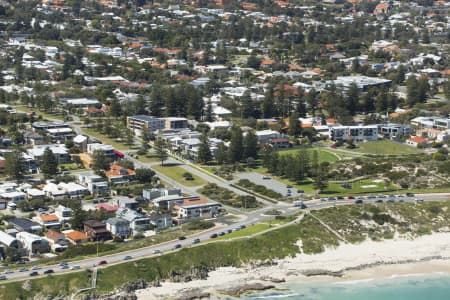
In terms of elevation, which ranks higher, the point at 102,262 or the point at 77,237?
the point at 102,262

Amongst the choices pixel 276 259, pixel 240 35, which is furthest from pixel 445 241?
pixel 240 35

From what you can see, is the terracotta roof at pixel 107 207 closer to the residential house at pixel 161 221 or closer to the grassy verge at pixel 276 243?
the residential house at pixel 161 221

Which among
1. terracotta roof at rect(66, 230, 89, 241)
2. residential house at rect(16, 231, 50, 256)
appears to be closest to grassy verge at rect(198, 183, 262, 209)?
terracotta roof at rect(66, 230, 89, 241)

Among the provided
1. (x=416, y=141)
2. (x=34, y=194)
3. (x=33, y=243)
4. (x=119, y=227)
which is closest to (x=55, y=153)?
(x=34, y=194)

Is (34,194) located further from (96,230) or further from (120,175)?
(96,230)

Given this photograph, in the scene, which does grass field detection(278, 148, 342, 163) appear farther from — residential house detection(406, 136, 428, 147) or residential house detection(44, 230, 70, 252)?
residential house detection(44, 230, 70, 252)

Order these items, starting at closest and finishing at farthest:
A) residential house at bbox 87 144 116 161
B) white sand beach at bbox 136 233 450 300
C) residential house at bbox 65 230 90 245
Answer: white sand beach at bbox 136 233 450 300, residential house at bbox 65 230 90 245, residential house at bbox 87 144 116 161
